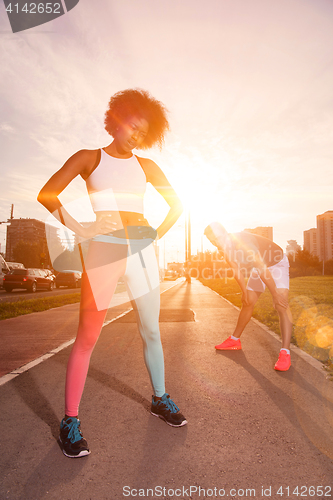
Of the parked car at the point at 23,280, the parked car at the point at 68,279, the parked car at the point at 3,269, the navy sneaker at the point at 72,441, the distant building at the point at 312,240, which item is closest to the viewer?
the navy sneaker at the point at 72,441

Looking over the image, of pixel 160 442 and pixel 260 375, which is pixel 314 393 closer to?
pixel 260 375

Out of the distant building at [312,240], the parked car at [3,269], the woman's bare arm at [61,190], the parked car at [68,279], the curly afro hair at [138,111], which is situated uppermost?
the distant building at [312,240]

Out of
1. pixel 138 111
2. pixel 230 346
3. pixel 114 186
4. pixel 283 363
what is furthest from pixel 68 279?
pixel 114 186

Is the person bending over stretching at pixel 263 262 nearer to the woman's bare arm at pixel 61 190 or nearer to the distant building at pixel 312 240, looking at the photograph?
the woman's bare arm at pixel 61 190

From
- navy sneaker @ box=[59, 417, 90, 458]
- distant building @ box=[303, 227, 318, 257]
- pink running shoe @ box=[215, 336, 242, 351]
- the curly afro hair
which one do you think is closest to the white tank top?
the curly afro hair

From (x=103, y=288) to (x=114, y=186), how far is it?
2.38 feet

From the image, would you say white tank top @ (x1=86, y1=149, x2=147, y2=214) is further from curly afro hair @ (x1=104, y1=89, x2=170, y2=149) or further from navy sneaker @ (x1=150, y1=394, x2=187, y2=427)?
navy sneaker @ (x1=150, y1=394, x2=187, y2=427)

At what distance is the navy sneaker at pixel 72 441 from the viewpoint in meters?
2.15

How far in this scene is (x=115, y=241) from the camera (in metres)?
2.32

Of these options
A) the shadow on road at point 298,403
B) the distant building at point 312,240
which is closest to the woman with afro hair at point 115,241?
the shadow on road at point 298,403

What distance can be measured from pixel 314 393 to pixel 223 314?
634 cm

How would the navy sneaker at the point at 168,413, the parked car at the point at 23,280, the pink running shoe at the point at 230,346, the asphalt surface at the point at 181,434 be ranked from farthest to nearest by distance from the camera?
the parked car at the point at 23,280 → the pink running shoe at the point at 230,346 → the navy sneaker at the point at 168,413 → the asphalt surface at the point at 181,434

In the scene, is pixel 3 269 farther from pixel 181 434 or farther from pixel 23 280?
pixel 181 434

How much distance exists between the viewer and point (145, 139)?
2.90 meters
